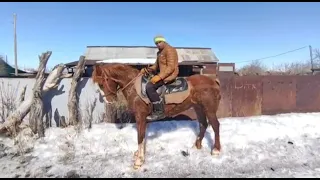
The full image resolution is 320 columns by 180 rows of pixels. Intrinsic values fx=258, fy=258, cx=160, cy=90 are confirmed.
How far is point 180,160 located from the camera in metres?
5.66

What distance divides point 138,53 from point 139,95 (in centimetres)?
2115

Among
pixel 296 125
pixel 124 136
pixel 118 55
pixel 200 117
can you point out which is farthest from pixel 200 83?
pixel 118 55

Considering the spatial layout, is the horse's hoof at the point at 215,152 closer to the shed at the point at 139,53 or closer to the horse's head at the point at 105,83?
the horse's head at the point at 105,83

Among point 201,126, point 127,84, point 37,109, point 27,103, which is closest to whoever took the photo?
point 127,84

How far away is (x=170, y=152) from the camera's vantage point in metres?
6.07

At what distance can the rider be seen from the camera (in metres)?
5.57

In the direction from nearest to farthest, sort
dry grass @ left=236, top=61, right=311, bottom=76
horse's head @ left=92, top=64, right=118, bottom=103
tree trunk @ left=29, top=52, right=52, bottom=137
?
horse's head @ left=92, top=64, right=118, bottom=103 → tree trunk @ left=29, top=52, right=52, bottom=137 → dry grass @ left=236, top=61, right=311, bottom=76

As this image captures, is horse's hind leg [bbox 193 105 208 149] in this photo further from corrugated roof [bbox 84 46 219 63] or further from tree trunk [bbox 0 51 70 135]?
corrugated roof [bbox 84 46 219 63]

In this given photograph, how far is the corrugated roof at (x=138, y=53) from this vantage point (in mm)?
25812

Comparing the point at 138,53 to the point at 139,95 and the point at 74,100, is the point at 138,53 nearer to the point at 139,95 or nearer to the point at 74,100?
the point at 74,100

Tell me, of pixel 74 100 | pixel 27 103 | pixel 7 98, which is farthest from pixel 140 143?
pixel 7 98

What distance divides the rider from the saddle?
10 cm

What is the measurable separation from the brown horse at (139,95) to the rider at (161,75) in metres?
0.18

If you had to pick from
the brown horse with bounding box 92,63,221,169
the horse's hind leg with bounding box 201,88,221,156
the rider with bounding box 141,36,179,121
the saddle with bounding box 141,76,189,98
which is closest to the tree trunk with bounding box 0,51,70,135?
the brown horse with bounding box 92,63,221,169
